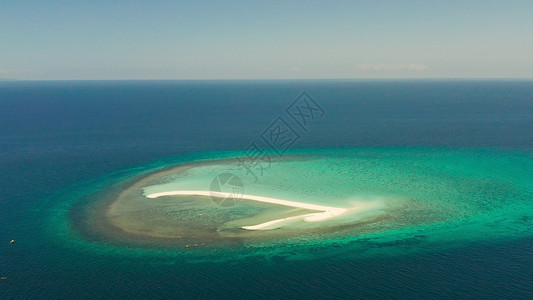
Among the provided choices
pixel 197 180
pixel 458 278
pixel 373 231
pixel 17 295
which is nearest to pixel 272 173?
pixel 197 180

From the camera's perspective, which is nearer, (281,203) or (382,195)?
(281,203)

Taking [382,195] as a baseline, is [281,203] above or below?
below

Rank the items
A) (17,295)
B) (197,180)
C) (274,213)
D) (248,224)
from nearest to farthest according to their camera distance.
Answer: (17,295) → (248,224) → (274,213) → (197,180)

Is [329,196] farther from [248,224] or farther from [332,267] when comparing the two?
[332,267]

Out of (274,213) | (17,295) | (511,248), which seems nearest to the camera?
(17,295)

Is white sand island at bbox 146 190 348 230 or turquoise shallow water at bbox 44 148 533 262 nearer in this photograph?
turquoise shallow water at bbox 44 148 533 262

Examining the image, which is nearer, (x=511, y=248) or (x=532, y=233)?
(x=511, y=248)

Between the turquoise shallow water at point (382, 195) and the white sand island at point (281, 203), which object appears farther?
the white sand island at point (281, 203)
